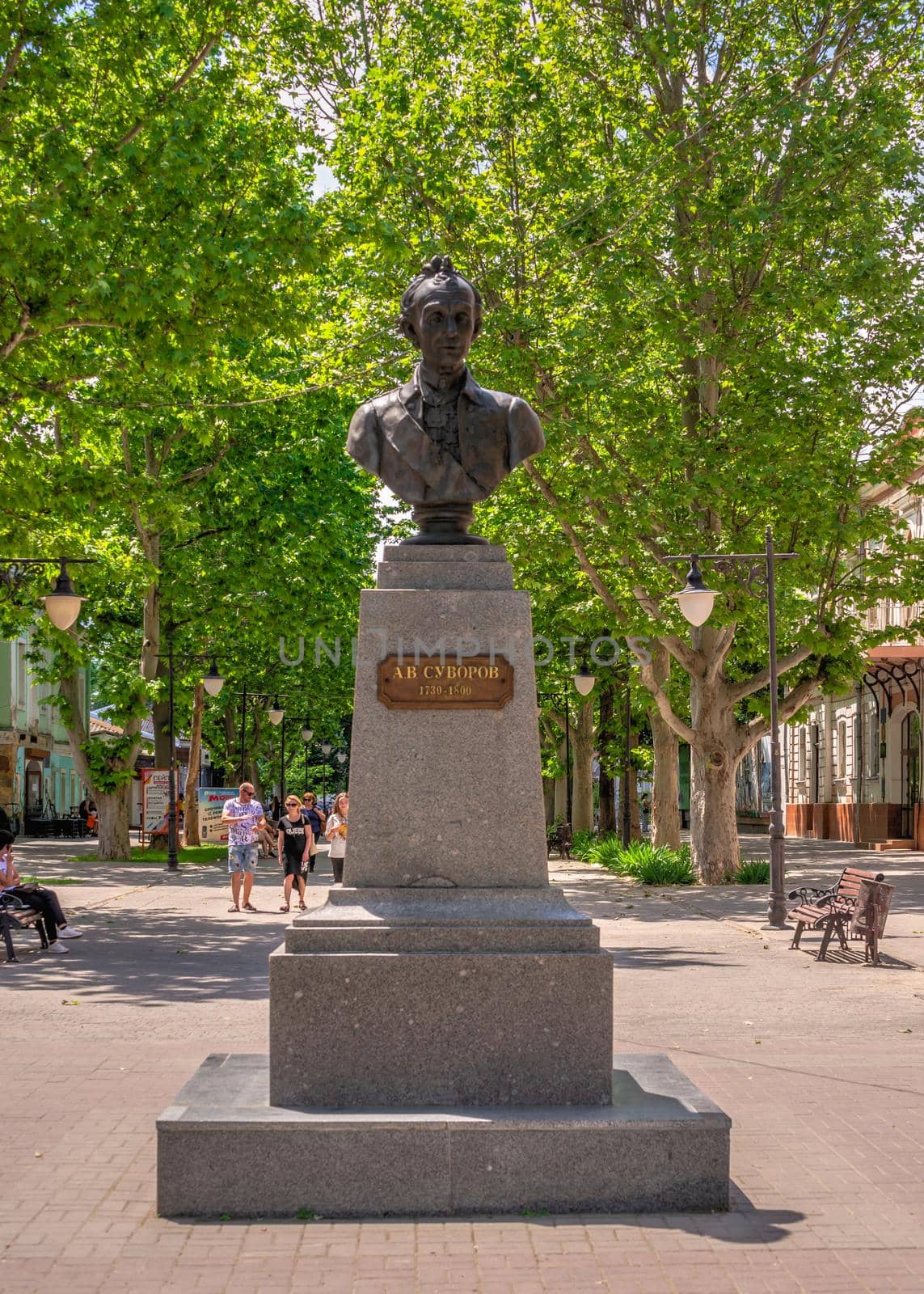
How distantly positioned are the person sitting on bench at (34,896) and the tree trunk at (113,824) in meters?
18.7

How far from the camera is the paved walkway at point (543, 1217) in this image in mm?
5391

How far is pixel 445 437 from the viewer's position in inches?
300

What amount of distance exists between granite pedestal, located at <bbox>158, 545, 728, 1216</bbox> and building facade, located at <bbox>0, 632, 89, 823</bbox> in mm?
44418

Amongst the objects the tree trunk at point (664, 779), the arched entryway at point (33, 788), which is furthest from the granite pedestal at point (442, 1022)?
the arched entryway at point (33, 788)

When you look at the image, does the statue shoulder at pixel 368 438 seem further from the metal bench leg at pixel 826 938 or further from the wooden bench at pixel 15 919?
the metal bench leg at pixel 826 938

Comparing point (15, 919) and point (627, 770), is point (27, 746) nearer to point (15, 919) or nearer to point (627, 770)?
point (627, 770)

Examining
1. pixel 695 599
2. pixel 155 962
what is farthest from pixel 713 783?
pixel 155 962

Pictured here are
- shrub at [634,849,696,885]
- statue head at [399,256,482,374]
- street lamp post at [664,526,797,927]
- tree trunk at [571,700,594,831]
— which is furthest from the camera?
tree trunk at [571,700,594,831]

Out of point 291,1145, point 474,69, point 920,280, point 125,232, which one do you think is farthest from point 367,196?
point 291,1145

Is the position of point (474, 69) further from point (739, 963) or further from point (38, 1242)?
point (38, 1242)

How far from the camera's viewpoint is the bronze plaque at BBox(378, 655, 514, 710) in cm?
710

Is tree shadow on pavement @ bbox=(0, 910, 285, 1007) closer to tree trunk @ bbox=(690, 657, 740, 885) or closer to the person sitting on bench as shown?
the person sitting on bench

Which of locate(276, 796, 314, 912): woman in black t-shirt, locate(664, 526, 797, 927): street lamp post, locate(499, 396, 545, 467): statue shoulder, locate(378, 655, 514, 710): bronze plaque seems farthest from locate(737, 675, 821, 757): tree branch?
locate(378, 655, 514, 710): bronze plaque

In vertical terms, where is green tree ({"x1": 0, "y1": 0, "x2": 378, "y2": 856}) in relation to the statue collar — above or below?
above
